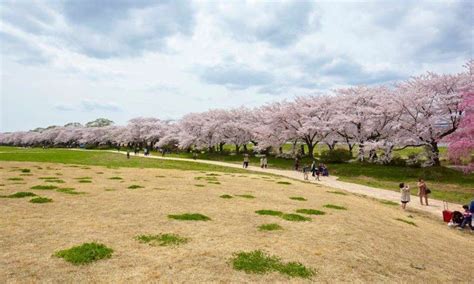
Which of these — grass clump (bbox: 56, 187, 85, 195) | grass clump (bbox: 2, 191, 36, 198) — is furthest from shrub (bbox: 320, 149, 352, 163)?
grass clump (bbox: 2, 191, 36, 198)

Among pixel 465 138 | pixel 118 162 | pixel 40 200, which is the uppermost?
pixel 465 138

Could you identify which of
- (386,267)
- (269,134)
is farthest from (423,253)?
(269,134)

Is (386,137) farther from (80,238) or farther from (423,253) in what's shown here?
(80,238)

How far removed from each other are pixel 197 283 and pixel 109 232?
4023mm

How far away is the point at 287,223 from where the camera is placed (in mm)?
11820

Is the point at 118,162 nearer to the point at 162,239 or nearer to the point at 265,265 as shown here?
the point at 162,239

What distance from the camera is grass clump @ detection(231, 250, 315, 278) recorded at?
727cm

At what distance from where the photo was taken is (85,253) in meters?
7.43

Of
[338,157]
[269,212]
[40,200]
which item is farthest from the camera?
[338,157]

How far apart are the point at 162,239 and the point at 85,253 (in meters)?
2.06

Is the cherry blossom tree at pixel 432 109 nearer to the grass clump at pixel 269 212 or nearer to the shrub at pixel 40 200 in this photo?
the grass clump at pixel 269 212

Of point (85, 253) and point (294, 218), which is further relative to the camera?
point (294, 218)

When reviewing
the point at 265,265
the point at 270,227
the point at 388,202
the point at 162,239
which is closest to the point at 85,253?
the point at 162,239

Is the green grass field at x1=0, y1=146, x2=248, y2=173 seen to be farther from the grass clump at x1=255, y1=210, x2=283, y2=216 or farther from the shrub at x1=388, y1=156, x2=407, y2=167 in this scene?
the grass clump at x1=255, y1=210, x2=283, y2=216
